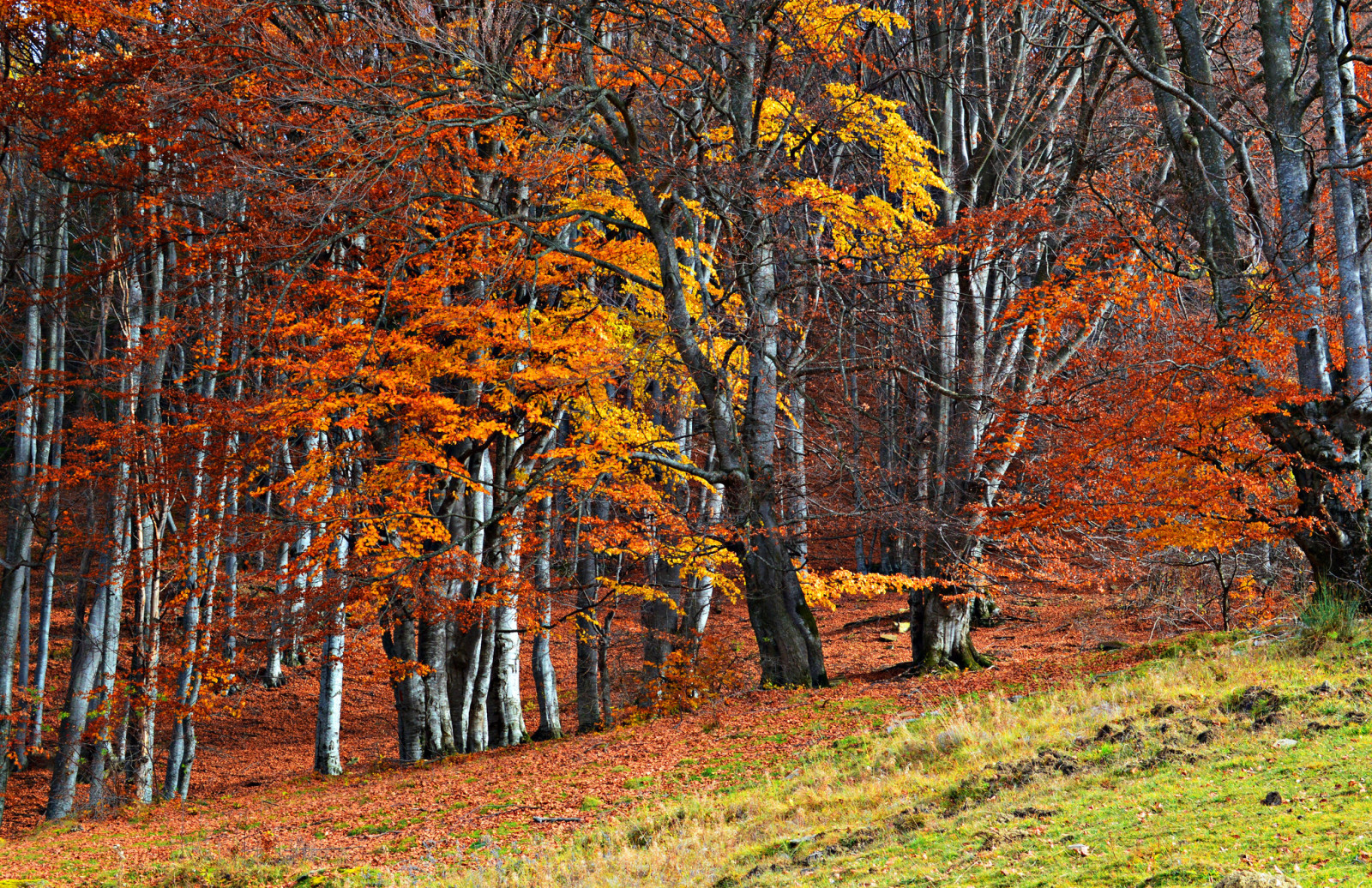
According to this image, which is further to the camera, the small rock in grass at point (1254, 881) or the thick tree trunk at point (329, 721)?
the thick tree trunk at point (329, 721)

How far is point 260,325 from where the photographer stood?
39.1 feet

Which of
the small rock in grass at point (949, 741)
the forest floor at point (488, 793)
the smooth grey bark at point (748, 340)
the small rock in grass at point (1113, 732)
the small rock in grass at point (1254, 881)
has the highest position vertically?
the smooth grey bark at point (748, 340)

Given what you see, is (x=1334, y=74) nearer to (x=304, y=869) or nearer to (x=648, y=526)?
(x=648, y=526)

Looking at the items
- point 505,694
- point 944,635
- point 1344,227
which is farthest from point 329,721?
point 1344,227

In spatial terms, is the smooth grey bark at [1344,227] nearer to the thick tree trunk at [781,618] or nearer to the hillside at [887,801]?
the hillside at [887,801]

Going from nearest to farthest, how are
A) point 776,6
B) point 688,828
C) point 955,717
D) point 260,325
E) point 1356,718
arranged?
point 1356,718
point 688,828
point 955,717
point 776,6
point 260,325

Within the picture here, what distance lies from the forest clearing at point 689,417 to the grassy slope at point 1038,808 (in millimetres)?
47

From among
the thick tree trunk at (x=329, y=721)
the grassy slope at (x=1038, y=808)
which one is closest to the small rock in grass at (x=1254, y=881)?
the grassy slope at (x=1038, y=808)

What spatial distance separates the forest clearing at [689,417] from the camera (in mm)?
7332

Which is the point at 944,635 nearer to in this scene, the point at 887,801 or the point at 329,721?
the point at 887,801

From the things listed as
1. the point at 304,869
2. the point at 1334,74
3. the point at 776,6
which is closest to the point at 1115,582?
the point at 1334,74

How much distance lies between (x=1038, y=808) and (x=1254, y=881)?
6.48 ft

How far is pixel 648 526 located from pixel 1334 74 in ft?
30.6

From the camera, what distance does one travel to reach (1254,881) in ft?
10.8
